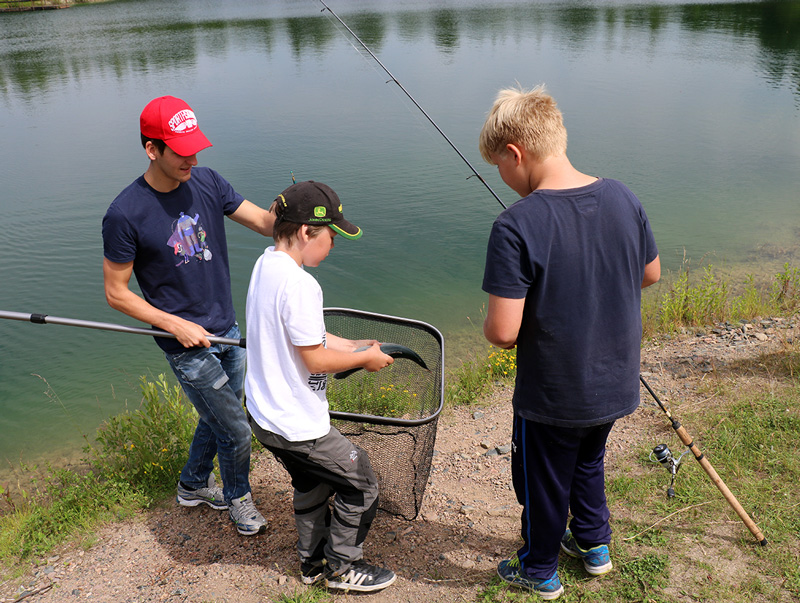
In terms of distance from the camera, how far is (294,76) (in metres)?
17.5

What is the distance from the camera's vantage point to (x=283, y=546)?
3238mm

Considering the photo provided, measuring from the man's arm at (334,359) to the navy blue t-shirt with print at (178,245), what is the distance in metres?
0.83

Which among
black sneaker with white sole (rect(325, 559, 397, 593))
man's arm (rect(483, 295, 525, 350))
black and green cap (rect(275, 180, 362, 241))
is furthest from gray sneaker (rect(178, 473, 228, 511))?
man's arm (rect(483, 295, 525, 350))

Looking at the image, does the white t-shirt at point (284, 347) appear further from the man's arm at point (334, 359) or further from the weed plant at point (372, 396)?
the weed plant at point (372, 396)

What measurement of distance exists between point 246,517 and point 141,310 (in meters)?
1.20

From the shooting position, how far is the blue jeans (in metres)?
2.97

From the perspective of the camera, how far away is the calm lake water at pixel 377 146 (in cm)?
717

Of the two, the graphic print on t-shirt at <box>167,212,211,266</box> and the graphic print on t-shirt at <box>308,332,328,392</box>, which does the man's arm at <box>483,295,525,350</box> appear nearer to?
the graphic print on t-shirt at <box>308,332,328,392</box>

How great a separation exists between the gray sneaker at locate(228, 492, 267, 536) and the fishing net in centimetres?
63

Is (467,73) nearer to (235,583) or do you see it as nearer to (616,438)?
(616,438)

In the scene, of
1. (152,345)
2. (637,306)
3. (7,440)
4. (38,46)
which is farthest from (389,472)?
(38,46)

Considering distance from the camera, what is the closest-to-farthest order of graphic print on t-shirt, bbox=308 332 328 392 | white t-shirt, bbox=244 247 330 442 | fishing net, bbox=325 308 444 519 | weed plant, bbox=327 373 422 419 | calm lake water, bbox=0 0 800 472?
white t-shirt, bbox=244 247 330 442 < graphic print on t-shirt, bbox=308 332 328 392 < fishing net, bbox=325 308 444 519 < weed plant, bbox=327 373 422 419 < calm lake water, bbox=0 0 800 472

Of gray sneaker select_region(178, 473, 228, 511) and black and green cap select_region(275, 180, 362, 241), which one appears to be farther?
gray sneaker select_region(178, 473, 228, 511)

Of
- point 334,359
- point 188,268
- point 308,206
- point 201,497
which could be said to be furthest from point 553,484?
point 201,497
